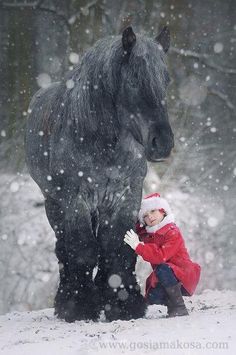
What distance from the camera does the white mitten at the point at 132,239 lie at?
3531 mm

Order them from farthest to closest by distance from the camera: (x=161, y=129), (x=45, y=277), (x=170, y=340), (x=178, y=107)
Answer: (x=178, y=107) → (x=45, y=277) → (x=161, y=129) → (x=170, y=340)

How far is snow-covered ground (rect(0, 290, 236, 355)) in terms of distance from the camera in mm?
2678

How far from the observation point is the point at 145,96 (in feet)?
10.6

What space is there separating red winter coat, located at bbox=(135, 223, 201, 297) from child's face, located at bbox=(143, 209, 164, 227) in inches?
2.6

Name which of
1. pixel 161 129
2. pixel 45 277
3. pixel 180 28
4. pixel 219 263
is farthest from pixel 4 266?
pixel 161 129

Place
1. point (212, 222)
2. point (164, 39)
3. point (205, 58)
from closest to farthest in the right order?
1. point (164, 39)
2. point (212, 222)
3. point (205, 58)

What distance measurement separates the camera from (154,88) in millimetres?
3203

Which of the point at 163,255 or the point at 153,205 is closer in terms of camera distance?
the point at 163,255

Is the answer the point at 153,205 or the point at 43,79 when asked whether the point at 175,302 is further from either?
the point at 43,79

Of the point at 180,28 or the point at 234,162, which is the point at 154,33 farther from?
the point at 234,162

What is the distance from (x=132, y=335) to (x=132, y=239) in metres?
0.66

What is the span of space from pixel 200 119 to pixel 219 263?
1.51m

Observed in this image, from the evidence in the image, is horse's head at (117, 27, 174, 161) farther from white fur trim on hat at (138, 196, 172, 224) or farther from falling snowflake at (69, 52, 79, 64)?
falling snowflake at (69, 52, 79, 64)

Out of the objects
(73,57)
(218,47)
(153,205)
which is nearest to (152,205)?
(153,205)
